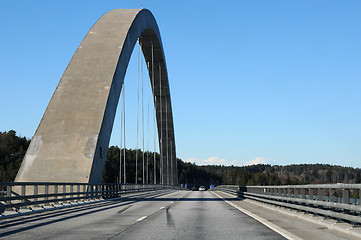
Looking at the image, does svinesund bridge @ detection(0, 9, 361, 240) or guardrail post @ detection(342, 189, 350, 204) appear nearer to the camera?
guardrail post @ detection(342, 189, 350, 204)

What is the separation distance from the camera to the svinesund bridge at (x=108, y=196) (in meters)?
10.9

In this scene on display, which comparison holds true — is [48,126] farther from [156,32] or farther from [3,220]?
[156,32]

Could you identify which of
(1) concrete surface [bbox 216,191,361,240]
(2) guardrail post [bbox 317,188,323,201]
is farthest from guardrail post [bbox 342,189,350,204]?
(2) guardrail post [bbox 317,188,323,201]

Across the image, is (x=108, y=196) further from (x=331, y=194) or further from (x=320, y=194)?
(x=331, y=194)

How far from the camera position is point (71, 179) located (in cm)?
2766

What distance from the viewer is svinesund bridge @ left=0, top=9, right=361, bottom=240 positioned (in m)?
10.9

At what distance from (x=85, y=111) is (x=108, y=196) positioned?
217 inches

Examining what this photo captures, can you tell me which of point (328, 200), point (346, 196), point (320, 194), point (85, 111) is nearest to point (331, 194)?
point (328, 200)

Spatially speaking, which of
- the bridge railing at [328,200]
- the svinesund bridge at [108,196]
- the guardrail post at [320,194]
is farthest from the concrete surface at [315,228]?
the guardrail post at [320,194]

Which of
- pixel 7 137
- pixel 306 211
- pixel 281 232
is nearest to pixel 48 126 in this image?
pixel 306 211

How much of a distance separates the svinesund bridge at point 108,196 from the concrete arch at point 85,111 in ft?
0.21

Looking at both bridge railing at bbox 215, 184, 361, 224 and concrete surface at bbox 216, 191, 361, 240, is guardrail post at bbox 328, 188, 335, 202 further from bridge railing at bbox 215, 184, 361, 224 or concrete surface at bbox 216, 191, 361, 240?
concrete surface at bbox 216, 191, 361, 240

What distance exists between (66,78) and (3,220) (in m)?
20.4

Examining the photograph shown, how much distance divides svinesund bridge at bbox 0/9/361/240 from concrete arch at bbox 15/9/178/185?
0.21 feet
